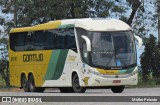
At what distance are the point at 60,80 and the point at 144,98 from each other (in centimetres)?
1559

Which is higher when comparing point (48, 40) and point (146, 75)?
point (48, 40)

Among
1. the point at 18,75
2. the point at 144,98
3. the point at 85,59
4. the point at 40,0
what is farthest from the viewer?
the point at 40,0

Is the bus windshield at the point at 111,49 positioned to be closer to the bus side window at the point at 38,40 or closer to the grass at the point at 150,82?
the bus side window at the point at 38,40

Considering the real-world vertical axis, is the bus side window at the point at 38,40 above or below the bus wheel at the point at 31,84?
above

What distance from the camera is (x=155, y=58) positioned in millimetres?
43750

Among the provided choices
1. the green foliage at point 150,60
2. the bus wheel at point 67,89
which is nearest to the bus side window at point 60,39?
the bus wheel at point 67,89

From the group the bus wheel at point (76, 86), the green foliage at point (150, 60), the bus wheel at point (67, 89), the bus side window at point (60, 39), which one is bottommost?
the green foliage at point (150, 60)

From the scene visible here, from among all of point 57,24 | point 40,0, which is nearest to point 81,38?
point 57,24

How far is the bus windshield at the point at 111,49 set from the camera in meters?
27.2

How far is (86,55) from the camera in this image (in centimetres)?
2736

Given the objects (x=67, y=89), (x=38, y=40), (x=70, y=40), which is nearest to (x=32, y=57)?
(x=38, y=40)

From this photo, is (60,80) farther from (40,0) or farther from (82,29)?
(40,0)

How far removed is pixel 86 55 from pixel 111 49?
1225 mm

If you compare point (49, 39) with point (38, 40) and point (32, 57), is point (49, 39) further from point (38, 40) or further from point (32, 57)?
point (32, 57)
